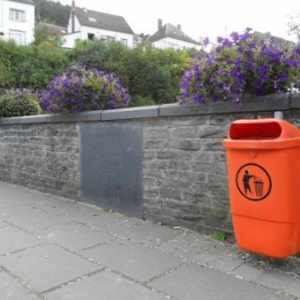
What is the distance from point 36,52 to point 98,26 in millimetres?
39915

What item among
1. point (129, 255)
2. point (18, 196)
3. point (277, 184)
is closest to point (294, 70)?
point (277, 184)

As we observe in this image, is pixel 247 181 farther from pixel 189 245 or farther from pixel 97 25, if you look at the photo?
pixel 97 25

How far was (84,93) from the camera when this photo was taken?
6.62m

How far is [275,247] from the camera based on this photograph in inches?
137

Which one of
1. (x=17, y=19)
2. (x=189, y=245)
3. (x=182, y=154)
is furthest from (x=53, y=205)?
(x=17, y=19)

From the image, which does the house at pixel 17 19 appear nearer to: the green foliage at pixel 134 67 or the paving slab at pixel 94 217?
the green foliage at pixel 134 67

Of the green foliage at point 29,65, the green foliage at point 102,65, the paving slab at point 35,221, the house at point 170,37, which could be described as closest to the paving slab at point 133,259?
the paving slab at point 35,221

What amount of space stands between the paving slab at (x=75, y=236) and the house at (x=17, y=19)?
50.3 m

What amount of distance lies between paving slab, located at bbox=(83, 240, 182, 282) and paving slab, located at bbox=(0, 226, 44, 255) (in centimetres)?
74

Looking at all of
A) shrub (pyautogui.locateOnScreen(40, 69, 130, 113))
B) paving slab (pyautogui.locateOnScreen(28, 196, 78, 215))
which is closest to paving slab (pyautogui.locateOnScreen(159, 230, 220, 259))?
paving slab (pyautogui.locateOnScreen(28, 196, 78, 215))

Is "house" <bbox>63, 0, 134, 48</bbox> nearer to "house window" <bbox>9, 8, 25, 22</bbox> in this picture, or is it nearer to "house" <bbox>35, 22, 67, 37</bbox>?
"house" <bbox>35, 22, 67, 37</bbox>

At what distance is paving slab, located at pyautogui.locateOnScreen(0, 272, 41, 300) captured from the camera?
3.20 m

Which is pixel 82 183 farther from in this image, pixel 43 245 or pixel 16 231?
pixel 43 245

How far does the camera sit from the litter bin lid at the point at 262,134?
3354mm
